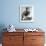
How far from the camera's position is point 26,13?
416 cm

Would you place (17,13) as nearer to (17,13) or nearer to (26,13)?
(17,13)

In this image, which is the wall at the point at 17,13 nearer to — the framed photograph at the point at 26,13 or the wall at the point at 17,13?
the wall at the point at 17,13

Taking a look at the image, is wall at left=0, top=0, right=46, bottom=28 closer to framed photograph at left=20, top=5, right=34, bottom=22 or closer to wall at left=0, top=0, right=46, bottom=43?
wall at left=0, top=0, right=46, bottom=43

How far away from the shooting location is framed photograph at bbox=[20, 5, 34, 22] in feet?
13.6

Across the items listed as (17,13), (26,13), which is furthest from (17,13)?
(26,13)

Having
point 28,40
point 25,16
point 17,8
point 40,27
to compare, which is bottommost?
point 28,40

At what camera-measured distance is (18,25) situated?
4.21 meters

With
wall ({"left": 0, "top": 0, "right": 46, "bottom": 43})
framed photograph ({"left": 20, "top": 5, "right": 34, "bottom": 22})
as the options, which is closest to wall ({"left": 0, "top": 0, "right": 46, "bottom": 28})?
wall ({"left": 0, "top": 0, "right": 46, "bottom": 43})

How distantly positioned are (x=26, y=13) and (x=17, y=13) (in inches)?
11.7

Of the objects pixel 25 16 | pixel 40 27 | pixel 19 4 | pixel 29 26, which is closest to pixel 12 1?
pixel 19 4

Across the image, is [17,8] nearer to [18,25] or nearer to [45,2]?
[18,25]

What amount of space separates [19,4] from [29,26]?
0.80m

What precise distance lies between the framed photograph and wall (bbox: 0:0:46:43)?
0.13 metres

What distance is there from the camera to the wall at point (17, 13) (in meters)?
4.15
